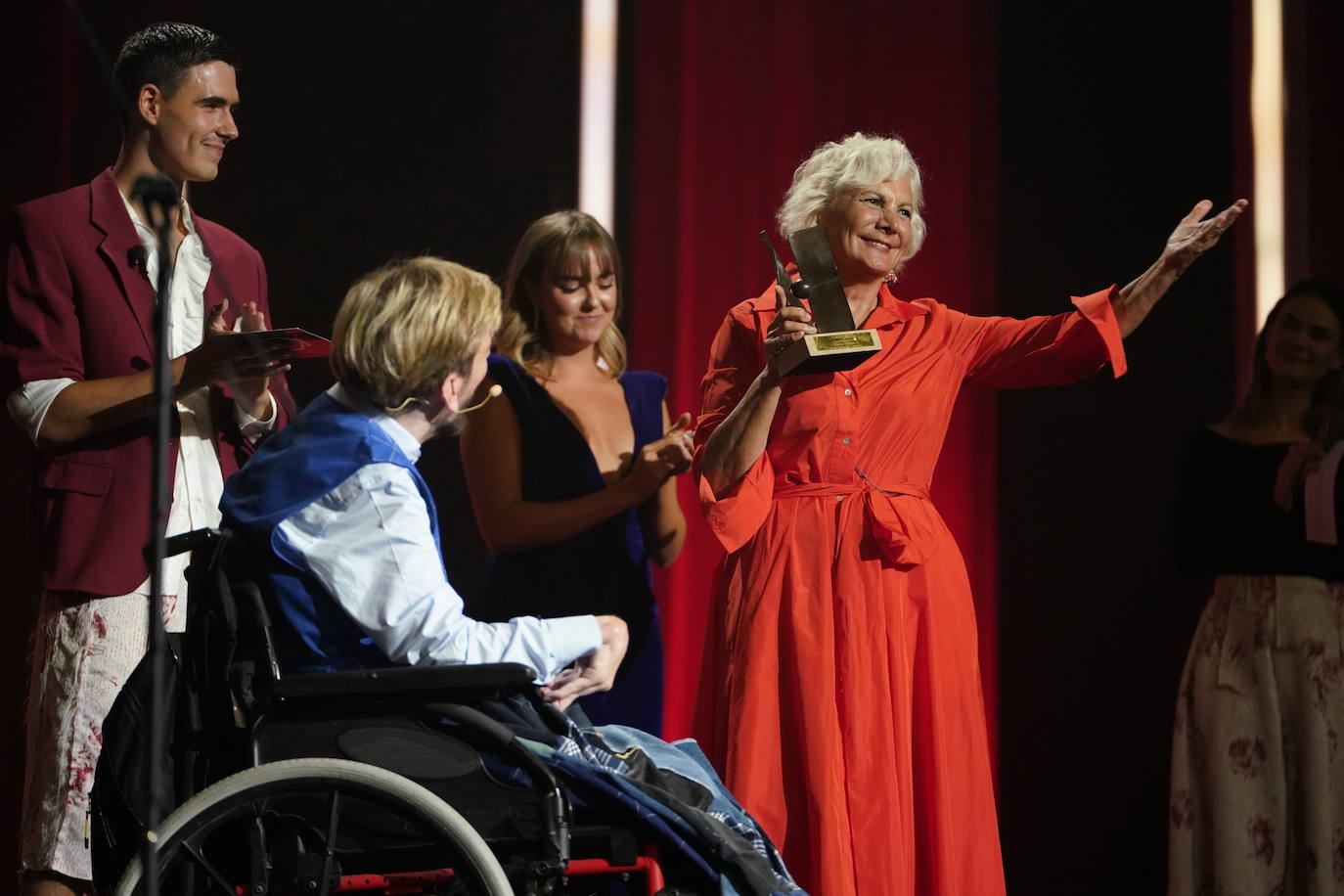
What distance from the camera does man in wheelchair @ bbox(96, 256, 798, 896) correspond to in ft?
5.65

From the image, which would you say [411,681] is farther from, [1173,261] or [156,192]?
[1173,261]

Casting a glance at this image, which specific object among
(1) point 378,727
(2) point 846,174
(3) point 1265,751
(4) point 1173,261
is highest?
(2) point 846,174

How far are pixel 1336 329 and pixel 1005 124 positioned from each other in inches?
38.4

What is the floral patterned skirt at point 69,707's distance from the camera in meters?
2.33

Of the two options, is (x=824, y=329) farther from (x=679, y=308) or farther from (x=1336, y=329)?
(x=1336, y=329)

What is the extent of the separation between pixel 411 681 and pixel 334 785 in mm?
151

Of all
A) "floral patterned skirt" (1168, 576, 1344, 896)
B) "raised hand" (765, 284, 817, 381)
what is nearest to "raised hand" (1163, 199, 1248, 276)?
"raised hand" (765, 284, 817, 381)

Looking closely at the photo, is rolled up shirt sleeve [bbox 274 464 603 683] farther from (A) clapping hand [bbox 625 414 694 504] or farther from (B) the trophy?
(A) clapping hand [bbox 625 414 694 504]

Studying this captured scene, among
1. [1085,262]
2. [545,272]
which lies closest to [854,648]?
[545,272]

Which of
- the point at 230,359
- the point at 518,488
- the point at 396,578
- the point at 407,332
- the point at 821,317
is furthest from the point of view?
the point at 518,488

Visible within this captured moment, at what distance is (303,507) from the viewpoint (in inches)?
73.0

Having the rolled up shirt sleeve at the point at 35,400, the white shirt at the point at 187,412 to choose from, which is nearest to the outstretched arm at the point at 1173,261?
the white shirt at the point at 187,412

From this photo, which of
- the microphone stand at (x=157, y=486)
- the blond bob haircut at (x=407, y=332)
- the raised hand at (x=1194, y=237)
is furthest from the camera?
the raised hand at (x=1194, y=237)

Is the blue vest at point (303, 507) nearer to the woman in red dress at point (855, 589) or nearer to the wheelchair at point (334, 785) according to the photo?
the wheelchair at point (334, 785)
